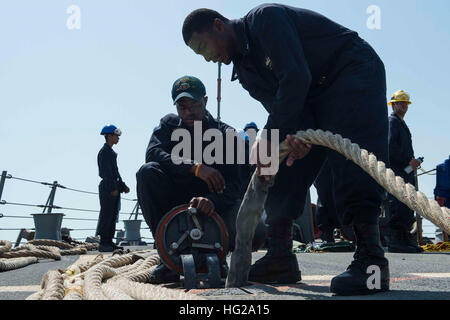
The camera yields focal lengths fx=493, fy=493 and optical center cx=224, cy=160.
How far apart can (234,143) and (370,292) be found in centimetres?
120

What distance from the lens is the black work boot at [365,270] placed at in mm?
1887

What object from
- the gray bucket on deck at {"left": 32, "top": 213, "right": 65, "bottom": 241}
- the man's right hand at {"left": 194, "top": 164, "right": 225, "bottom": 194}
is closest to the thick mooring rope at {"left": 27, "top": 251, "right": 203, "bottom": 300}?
the man's right hand at {"left": 194, "top": 164, "right": 225, "bottom": 194}

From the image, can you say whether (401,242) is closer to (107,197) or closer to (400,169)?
(400,169)

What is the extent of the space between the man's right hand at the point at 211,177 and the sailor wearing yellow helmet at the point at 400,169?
3465 mm

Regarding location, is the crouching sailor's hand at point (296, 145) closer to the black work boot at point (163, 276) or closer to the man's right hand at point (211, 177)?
the man's right hand at point (211, 177)

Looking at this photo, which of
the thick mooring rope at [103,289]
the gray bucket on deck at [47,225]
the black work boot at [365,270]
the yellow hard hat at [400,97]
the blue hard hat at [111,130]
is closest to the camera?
the thick mooring rope at [103,289]

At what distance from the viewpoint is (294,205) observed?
242 centimetres

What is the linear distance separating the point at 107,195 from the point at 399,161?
151 inches

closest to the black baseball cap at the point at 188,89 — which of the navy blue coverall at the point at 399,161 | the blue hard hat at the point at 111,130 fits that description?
the navy blue coverall at the point at 399,161

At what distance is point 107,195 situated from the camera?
269 inches

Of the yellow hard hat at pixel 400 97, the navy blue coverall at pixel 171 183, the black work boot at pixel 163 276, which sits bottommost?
the black work boot at pixel 163 276

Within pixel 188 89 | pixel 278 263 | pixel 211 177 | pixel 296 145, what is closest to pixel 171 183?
pixel 211 177

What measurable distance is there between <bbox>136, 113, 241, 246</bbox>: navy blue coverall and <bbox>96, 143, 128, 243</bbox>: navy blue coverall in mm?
4097
